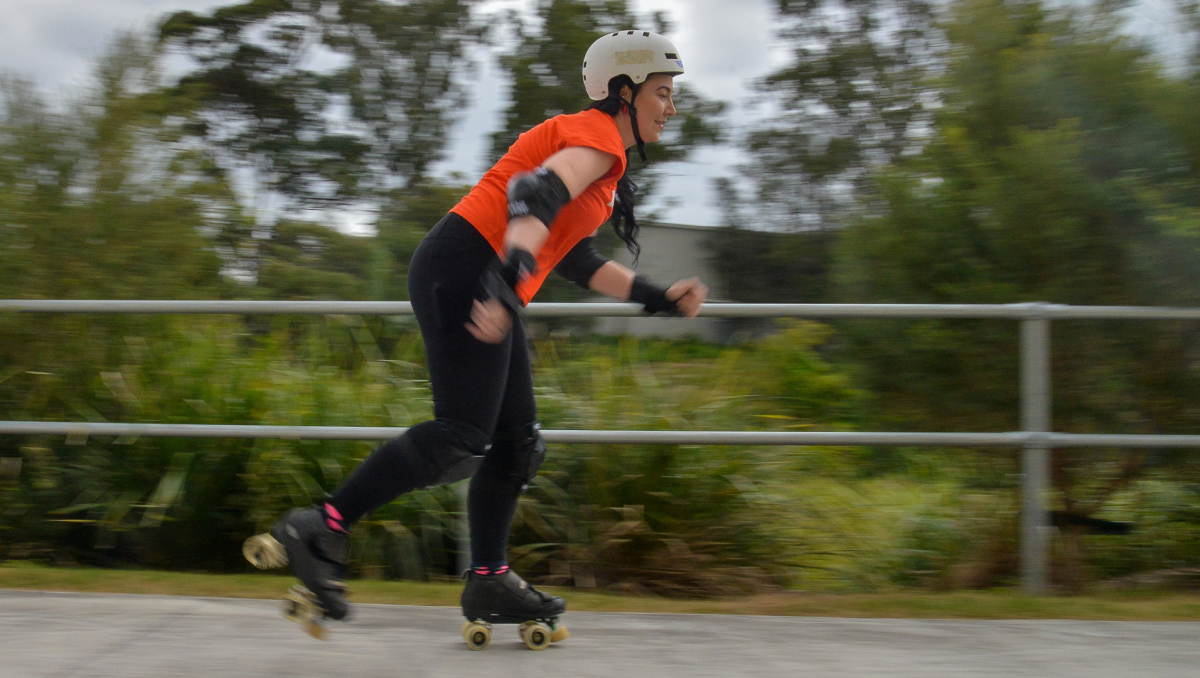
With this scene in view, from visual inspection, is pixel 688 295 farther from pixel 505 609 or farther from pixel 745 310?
pixel 505 609

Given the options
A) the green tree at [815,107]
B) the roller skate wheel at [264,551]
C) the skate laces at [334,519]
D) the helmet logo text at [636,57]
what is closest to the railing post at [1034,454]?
the helmet logo text at [636,57]

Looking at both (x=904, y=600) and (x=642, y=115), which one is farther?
(x=904, y=600)

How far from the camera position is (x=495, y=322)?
205cm

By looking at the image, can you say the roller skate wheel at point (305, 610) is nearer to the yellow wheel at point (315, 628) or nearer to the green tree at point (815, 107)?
the yellow wheel at point (315, 628)

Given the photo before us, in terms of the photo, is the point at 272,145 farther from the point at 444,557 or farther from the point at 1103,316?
the point at 1103,316

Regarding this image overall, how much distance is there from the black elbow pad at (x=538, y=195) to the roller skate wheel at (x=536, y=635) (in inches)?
42.8

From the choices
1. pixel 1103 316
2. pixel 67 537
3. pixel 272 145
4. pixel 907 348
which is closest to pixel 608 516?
pixel 907 348

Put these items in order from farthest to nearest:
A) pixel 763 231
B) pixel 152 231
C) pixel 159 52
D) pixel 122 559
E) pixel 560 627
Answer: pixel 763 231 → pixel 159 52 → pixel 152 231 → pixel 122 559 → pixel 560 627

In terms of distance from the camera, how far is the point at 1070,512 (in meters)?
3.51

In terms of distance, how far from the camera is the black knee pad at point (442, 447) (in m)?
2.24

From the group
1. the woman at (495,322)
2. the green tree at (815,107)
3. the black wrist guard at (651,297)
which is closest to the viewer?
the woman at (495,322)

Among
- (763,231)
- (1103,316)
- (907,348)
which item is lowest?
(763,231)

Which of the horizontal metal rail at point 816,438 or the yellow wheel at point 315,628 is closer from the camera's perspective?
the yellow wheel at point 315,628

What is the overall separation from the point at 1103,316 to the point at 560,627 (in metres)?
1.94
